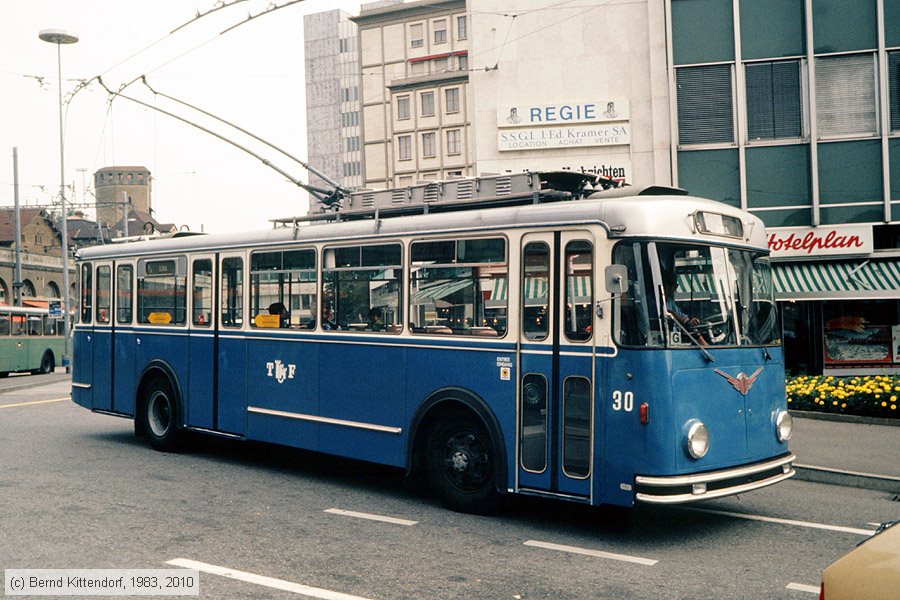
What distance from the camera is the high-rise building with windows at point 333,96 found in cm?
12756

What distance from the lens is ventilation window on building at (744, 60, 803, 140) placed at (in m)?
19.4

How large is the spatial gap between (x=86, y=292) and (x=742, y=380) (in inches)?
391

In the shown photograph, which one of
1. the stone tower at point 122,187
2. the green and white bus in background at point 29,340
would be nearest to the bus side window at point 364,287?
the green and white bus in background at point 29,340

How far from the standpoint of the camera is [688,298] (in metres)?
7.51

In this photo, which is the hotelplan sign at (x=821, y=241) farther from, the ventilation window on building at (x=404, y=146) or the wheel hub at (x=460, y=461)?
the ventilation window on building at (x=404, y=146)

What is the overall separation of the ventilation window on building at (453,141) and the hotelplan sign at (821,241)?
69.9m

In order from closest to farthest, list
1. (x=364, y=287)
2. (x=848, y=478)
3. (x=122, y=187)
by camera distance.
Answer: (x=364, y=287), (x=848, y=478), (x=122, y=187)

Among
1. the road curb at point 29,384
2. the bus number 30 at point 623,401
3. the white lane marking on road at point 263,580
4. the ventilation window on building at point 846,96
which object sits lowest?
the white lane marking on road at point 263,580

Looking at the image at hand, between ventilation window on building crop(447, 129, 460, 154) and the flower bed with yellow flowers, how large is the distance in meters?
73.8

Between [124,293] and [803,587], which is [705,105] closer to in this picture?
[124,293]

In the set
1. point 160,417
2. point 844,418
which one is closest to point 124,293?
point 160,417

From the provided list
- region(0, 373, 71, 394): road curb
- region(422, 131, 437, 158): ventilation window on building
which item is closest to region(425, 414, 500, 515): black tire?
region(0, 373, 71, 394): road curb

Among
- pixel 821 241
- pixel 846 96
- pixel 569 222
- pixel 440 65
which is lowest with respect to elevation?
pixel 569 222

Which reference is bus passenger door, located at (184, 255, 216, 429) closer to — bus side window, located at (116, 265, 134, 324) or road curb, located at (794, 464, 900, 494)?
bus side window, located at (116, 265, 134, 324)
